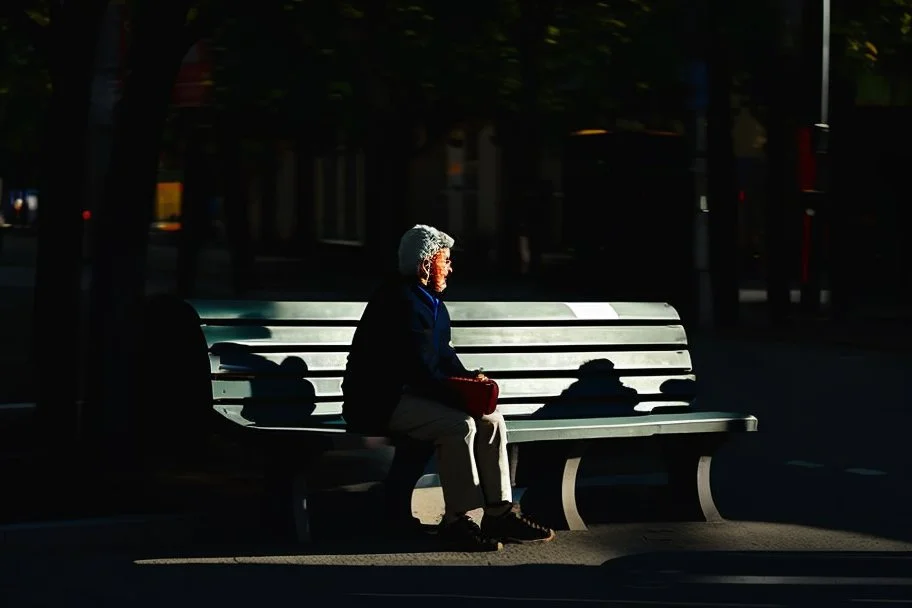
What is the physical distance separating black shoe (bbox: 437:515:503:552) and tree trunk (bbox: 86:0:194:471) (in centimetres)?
233

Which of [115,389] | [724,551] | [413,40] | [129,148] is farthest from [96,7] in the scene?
[413,40]

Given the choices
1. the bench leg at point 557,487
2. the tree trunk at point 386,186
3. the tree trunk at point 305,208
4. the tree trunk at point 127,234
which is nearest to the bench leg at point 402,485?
the bench leg at point 557,487

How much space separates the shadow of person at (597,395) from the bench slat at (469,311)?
9.1 inches

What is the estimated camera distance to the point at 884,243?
3122 cm

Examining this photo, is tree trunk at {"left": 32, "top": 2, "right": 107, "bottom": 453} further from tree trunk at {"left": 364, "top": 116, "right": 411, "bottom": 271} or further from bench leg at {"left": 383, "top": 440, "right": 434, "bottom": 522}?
tree trunk at {"left": 364, "top": 116, "right": 411, "bottom": 271}

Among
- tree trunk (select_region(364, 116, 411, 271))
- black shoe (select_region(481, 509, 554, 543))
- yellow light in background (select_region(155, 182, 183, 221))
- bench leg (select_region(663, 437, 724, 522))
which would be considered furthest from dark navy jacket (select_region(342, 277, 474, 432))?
yellow light in background (select_region(155, 182, 183, 221))

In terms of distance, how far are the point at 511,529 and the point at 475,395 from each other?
21.5 inches

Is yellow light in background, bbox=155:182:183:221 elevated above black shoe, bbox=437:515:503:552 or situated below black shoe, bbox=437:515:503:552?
above

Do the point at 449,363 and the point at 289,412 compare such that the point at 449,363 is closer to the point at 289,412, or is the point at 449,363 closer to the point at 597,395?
the point at 289,412

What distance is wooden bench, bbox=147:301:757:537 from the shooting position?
8.41 meters

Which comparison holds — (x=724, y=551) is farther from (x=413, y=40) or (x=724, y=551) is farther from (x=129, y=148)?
(x=413, y=40)

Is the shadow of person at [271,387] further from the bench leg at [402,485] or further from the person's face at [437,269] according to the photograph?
the person's face at [437,269]

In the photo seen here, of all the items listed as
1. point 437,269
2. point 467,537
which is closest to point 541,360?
point 437,269

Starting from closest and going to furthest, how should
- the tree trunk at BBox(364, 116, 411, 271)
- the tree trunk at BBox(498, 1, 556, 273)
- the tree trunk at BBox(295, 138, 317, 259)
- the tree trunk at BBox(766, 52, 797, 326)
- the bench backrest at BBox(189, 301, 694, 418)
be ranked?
the bench backrest at BBox(189, 301, 694, 418)
the tree trunk at BBox(766, 52, 797, 326)
the tree trunk at BBox(498, 1, 556, 273)
the tree trunk at BBox(364, 116, 411, 271)
the tree trunk at BBox(295, 138, 317, 259)
